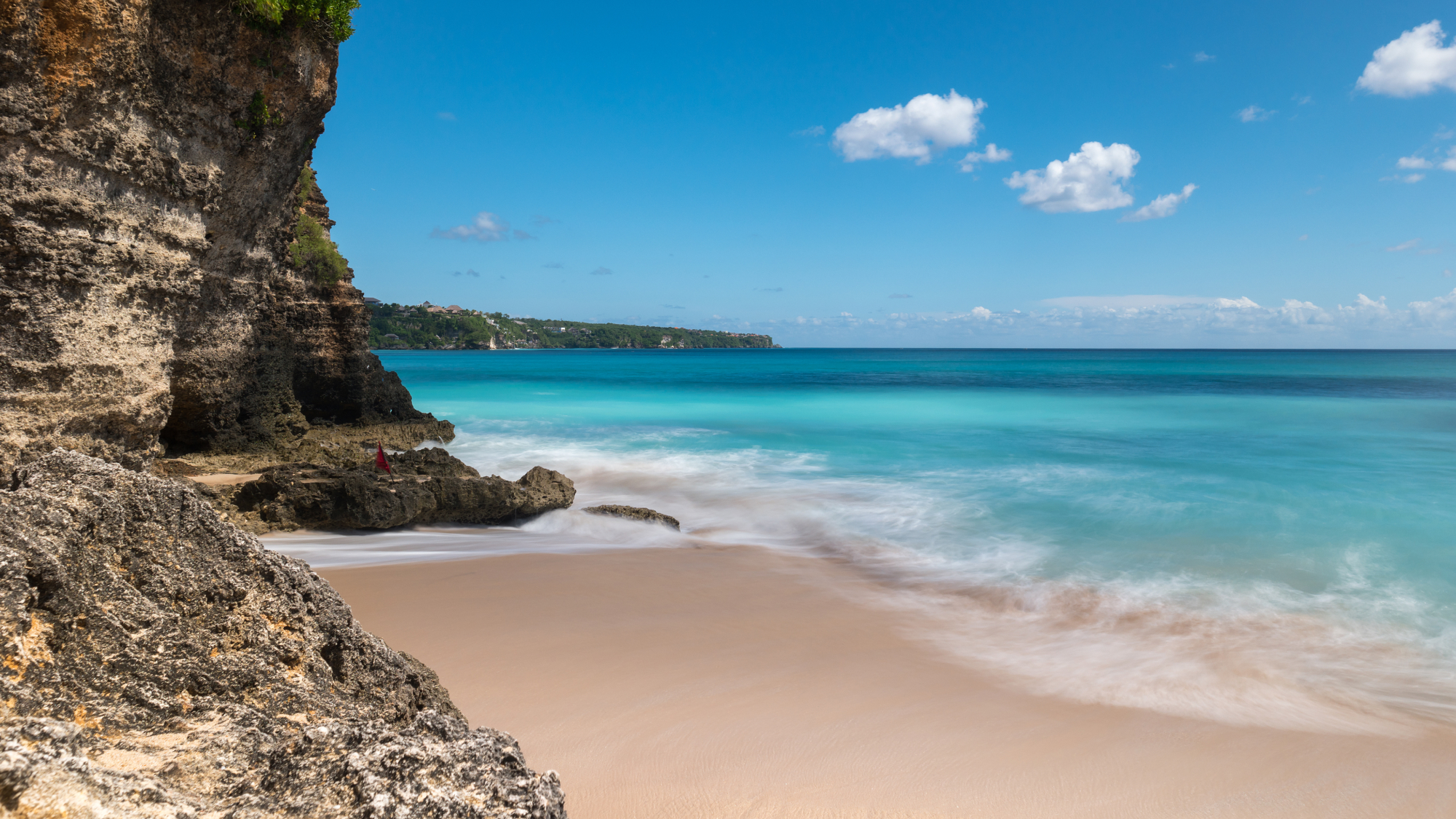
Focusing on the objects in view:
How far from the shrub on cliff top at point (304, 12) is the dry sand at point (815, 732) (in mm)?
5555

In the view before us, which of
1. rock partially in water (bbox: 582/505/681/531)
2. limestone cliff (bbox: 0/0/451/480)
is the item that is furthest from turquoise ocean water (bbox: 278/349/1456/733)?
limestone cliff (bbox: 0/0/451/480)

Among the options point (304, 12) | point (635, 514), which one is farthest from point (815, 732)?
point (304, 12)

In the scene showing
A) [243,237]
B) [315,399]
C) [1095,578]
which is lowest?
[1095,578]

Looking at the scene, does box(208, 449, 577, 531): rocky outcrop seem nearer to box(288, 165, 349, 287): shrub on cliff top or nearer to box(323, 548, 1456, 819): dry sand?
box(323, 548, 1456, 819): dry sand

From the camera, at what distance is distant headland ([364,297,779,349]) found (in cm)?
11344

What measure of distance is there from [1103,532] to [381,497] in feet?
29.8

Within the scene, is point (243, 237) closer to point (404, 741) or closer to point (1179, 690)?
point (404, 741)

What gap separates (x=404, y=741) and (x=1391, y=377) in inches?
2866

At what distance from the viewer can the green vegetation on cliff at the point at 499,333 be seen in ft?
372

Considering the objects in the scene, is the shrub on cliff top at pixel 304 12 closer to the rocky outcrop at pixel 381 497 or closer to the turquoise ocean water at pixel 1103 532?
the rocky outcrop at pixel 381 497

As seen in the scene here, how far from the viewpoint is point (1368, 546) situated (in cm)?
928

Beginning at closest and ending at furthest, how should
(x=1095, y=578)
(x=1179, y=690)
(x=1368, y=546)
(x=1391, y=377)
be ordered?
(x=1179, y=690) → (x=1095, y=578) → (x=1368, y=546) → (x=1391, y=377)

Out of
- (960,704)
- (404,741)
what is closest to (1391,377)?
(960,704)

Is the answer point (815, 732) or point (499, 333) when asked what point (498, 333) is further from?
point (815, 732)
